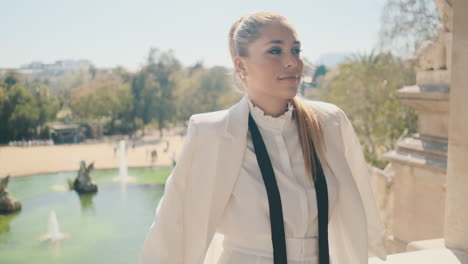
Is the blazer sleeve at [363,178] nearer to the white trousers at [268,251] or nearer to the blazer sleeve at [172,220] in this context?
the white trousers at [268,251]

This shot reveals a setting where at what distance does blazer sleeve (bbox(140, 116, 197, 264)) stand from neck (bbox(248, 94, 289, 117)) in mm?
209

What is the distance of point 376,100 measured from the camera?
51.2ft

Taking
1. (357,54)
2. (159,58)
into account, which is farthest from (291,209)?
(159,58)

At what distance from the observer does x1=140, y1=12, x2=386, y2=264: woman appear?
1.30 metres

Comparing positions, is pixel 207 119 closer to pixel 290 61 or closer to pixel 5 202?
pixel 290 61

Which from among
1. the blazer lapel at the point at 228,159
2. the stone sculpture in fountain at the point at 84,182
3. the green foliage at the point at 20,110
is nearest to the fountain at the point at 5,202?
the stone sculpture in fountain at the point at 84,182

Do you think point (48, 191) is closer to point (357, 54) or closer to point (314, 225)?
point (357, 54)

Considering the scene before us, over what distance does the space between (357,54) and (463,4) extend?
52.6 ft

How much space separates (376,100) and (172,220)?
49.5ft

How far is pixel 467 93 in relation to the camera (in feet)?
7.14

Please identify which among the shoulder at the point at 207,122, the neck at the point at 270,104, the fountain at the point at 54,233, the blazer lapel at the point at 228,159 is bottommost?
the fountain at the point at 54,233

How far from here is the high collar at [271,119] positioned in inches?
55.3

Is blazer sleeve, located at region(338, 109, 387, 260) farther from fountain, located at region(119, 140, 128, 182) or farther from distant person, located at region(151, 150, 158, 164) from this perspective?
distant person, located at region(151, 150, 158, 164)

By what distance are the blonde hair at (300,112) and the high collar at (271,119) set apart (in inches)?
1.0
